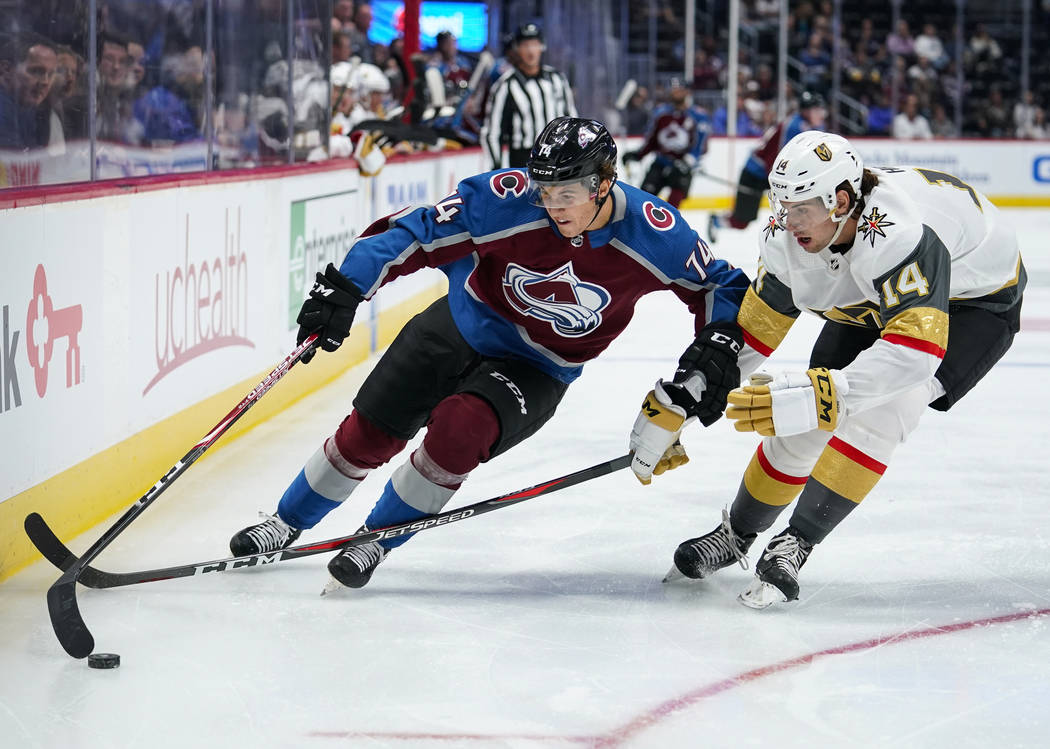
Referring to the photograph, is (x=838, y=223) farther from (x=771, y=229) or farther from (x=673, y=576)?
(x=673, y=576)

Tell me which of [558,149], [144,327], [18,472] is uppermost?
[558,149]

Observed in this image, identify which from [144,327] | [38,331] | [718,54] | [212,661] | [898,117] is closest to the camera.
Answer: [212,661]

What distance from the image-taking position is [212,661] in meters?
2.52

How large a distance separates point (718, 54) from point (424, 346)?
14.5 metres

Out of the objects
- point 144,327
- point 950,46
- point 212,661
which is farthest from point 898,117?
point 212,661

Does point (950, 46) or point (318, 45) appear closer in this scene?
point (318, 45)

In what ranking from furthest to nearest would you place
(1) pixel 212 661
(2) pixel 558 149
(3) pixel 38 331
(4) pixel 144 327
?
(4) pixel 144 327
(3) pixel 38 331
(2) pixel 558 149
(1) pixel 212 661

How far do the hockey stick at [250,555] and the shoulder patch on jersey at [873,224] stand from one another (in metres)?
0.70

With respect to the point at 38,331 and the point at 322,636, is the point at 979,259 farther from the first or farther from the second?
the point at 38,331

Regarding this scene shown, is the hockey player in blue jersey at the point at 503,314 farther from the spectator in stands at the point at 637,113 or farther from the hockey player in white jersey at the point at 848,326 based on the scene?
the spectator in stands at the point at 637,113

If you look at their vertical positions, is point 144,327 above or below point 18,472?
above

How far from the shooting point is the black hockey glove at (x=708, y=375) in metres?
2.82

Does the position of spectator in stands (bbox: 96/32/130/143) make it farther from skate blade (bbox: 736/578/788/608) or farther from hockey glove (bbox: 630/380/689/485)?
skate blade (bbox: 736/578/788/608)

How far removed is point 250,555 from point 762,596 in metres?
1.09
